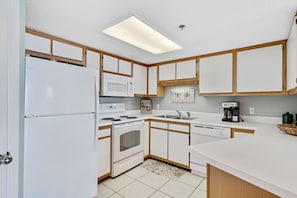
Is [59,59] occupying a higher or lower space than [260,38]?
lower

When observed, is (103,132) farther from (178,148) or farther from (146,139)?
(178,148)

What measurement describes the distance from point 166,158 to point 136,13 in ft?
8.09

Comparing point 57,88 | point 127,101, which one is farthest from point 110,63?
point 57,88

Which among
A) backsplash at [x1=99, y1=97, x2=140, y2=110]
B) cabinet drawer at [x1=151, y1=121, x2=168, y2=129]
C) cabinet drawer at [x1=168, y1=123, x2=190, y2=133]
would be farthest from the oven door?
backsplash at [x1=99, y1=97, x2=140, y2=110]

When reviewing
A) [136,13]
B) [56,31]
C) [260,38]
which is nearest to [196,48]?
[260,38]

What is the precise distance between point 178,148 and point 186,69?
1536 millimetres

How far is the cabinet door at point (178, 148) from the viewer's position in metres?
2.57

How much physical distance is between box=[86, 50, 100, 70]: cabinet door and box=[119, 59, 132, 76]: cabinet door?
50cm

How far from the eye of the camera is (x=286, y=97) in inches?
86.2

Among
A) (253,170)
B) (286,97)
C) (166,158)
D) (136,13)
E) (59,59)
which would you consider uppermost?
(136,13)

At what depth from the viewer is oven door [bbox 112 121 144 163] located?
2.32 m

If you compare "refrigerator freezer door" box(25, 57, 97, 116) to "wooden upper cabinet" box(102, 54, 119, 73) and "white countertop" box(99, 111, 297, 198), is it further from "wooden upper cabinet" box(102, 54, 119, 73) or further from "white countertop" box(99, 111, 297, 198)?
"white countertop" box(99, 111, 297, 198)

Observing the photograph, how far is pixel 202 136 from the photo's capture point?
7.88ft

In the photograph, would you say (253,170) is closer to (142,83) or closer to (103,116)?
(103,116)
